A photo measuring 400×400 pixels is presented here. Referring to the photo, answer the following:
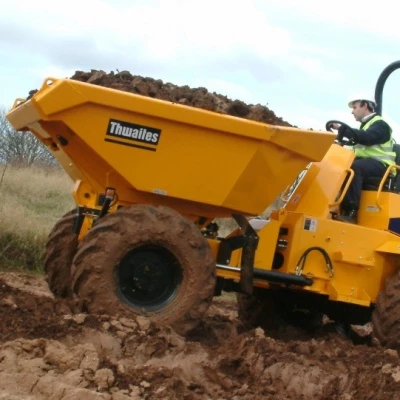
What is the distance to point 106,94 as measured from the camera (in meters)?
7.27

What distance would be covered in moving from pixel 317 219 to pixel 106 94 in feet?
7.64

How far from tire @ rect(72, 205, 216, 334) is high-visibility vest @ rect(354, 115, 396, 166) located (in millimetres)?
2328

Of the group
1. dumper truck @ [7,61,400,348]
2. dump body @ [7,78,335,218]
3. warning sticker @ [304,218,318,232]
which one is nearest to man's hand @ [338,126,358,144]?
dumper truck @ [7,61,400,348]

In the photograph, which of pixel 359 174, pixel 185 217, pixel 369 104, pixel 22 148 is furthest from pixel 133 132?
pixel 22 148

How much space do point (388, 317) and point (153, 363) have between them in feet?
8.62

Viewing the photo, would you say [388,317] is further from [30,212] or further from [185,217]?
[30,212]

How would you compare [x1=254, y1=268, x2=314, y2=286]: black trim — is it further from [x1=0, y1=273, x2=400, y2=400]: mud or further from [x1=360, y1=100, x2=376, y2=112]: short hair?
[x1=360, y1=100, x2=376, y2=112]: short hair

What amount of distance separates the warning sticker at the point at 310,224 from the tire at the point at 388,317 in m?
0.83

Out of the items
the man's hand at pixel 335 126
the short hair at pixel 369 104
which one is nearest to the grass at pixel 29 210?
the man's hand at pixel 335 126

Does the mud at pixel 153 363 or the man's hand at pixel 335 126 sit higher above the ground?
the man's hand at pixel 335 126

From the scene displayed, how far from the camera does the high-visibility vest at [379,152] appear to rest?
9102mm

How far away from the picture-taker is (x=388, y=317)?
8.21m

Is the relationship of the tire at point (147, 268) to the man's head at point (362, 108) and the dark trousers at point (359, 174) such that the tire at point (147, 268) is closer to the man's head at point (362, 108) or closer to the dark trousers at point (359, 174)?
the dark trousers at point (359, 174)

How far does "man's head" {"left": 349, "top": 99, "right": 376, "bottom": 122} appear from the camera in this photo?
947cm
